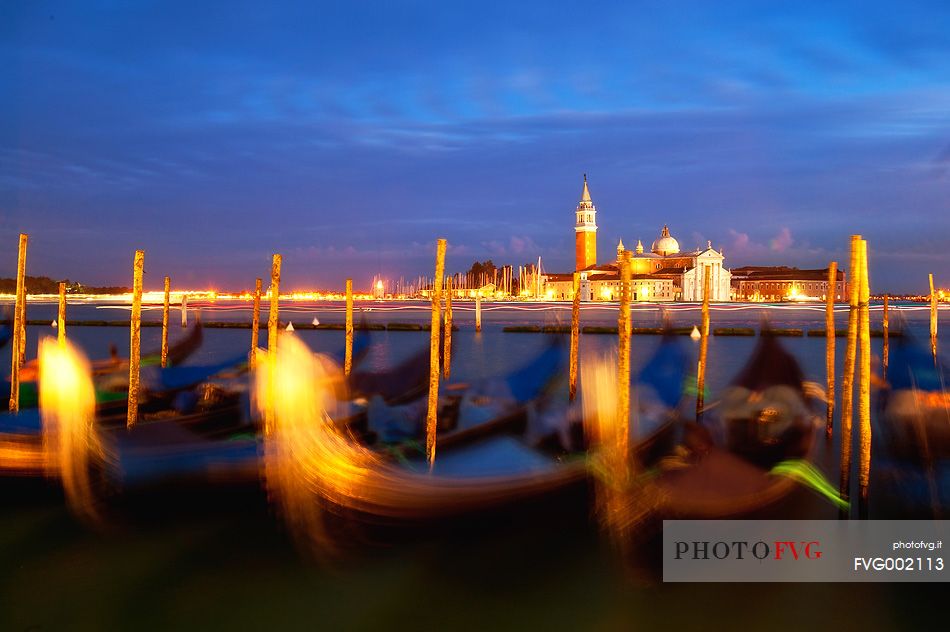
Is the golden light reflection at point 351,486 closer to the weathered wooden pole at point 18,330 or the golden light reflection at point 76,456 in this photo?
the golden light reflection at point 76,456

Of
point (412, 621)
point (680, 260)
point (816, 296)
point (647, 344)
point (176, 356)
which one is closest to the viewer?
point (412, 621)

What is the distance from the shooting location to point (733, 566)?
16.3 feet

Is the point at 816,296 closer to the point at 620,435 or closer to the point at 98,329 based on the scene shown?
the point at 98,329

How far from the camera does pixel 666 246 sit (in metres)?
73.5

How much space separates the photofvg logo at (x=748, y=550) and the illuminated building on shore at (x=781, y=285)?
7243 centimetres

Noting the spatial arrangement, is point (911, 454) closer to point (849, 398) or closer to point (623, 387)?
point (849, 398)

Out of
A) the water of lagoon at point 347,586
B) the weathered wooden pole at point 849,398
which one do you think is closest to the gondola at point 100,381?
the water of lagoon at point 347,586

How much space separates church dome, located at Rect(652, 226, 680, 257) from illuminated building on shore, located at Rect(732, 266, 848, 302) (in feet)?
24.0

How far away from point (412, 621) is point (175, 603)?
1550 mm

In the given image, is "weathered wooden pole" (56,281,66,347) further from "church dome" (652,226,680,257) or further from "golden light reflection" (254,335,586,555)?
"church dome" (652,226,680,257)

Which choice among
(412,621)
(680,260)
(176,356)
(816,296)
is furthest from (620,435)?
(816,296)

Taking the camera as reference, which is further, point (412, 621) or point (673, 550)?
point (673, 550)

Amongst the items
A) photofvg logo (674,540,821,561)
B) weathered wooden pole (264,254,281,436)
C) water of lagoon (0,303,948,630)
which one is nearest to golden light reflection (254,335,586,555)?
water of lagoon (0,303,948,630)

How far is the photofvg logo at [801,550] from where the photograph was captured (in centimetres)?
486
